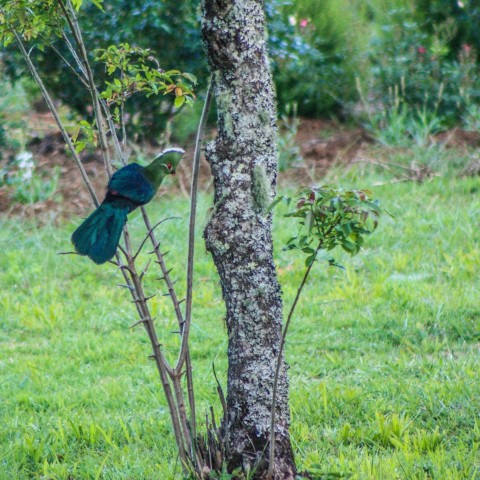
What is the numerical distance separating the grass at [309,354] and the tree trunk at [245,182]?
1.89 ft

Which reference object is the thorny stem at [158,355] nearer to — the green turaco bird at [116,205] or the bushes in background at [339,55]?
the green turaco bird at [116,205]

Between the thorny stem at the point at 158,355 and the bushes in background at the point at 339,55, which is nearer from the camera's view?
the thorny stem at the point at 158,355

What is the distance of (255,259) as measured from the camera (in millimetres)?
2436

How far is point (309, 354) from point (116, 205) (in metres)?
1.94

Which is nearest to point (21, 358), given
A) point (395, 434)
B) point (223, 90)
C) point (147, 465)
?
point (147, 465)

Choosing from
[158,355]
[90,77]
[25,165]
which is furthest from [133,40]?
[158,355]

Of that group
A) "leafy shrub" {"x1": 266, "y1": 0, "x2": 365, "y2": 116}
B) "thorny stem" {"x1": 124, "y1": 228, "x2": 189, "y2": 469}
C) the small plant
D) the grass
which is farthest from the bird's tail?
"leafy shrub" {"x1": 266, "y1": 0, "x2": 365, "y2": 116}

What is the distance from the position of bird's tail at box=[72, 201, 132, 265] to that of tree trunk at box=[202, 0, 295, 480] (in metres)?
0.28

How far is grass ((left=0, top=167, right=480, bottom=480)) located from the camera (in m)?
3.02

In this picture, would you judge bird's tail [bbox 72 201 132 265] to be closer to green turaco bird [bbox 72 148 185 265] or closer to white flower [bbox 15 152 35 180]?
green turaco bird [bbox 72 148 185 265]

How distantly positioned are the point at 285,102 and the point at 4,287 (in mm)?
3528

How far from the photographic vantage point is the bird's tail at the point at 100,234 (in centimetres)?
237

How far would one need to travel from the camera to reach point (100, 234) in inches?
94.3

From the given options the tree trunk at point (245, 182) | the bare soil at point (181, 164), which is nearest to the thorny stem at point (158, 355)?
the tree trunk at point (245, 182)
